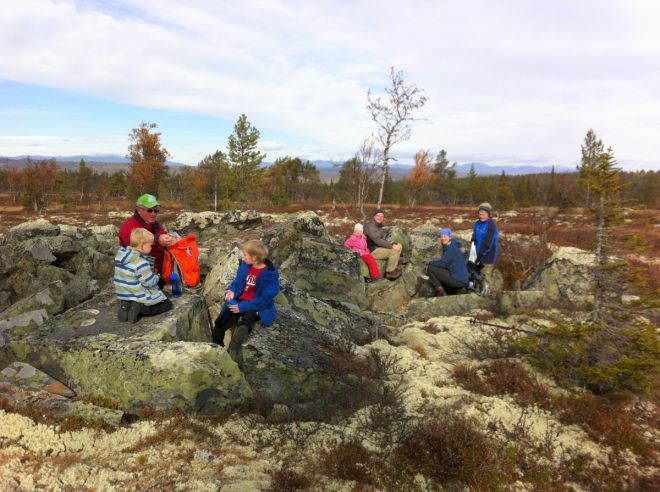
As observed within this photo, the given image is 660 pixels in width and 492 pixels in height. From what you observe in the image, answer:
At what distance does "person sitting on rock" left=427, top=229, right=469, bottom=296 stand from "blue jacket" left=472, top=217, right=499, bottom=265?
2.61 feet

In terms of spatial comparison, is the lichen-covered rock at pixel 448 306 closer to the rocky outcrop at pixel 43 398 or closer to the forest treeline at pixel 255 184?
the rocky outcrop at pixel 43 398

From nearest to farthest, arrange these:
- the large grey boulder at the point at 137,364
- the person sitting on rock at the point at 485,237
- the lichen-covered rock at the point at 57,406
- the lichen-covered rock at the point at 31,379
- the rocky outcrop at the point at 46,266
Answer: the lichen-covered rock at the point at 57,406, the large grey boulder at the point at 137,364, the lichen-covered rock at the point at 31,379, the rocky outcrop at the point at 46,266, the person sitting on rock at the point at 485,237

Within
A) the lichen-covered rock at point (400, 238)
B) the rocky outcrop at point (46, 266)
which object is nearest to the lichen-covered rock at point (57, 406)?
the rocky outcrop at point (46, 266)

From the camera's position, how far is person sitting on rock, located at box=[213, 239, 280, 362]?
5758 millimetres

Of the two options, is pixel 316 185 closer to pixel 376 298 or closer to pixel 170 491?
pixel 376 298

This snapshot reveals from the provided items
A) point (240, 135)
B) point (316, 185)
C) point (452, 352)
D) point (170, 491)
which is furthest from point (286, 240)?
point (316, 185)

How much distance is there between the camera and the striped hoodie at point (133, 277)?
17.8ft

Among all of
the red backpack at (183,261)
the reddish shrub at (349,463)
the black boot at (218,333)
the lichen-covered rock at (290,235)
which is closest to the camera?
the reddish shrub at (349,463)

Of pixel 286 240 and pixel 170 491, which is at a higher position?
pixel 286 240

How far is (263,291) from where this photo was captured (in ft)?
19.3

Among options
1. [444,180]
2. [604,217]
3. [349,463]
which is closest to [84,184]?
[444,180]

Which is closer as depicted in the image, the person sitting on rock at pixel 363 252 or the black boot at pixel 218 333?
the black boot at pixel 218 333

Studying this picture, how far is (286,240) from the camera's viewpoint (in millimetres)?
11188

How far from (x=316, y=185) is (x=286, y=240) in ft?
219
